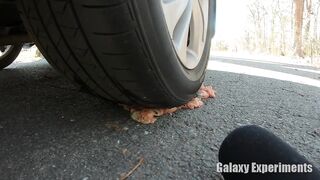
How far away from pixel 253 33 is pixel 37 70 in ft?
13.3

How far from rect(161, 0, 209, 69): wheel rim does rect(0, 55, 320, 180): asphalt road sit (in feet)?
0.88

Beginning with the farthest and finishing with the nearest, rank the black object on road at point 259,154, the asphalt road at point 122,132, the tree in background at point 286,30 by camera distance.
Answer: the tree in background at point 286,30
the asphalt road at point 122,132
the black object on road at point 259,154

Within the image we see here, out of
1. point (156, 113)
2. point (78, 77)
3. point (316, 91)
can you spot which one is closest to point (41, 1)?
point (78, 77)

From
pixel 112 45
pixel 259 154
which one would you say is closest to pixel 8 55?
pixel 112 45

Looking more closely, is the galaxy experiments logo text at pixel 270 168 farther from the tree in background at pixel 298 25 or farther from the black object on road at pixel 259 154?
the tree in background at pixel 298 25

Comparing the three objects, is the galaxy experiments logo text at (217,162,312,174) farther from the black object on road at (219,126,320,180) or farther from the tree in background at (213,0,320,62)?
the tree in background at (213,0,320,62)

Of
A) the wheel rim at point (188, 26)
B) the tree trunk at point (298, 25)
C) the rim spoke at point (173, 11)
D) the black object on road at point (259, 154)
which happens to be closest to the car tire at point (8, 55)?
the wheel rim at point (188, 26)

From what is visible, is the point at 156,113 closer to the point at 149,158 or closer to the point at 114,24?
the point at 149,158

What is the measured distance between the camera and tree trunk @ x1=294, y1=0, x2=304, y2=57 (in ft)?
17.0

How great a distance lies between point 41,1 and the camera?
3.36 feet

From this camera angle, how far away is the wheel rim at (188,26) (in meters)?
1.32

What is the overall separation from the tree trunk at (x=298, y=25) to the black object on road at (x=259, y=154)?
4.35m

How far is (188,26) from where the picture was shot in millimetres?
1569

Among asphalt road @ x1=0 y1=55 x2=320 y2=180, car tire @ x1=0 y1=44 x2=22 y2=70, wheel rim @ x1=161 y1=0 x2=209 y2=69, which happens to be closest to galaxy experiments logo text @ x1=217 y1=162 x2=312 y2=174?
asphalt road @ x1=0 y1=55 x2=320 y2=180
